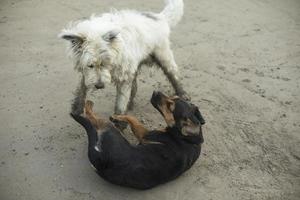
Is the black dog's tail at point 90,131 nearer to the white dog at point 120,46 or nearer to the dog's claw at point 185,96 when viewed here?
the white dog at point 120,46

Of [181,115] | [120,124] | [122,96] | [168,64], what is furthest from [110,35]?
[168,64]

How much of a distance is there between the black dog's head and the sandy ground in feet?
2.06

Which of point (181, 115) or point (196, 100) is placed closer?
point (181, 115)

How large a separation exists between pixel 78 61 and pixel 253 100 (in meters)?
2.75

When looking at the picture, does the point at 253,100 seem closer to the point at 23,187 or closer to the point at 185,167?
the point at 185,167

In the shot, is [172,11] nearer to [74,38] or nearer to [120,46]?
[120,46]

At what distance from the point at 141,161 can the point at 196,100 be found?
2.07 meters

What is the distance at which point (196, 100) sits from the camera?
6.48m

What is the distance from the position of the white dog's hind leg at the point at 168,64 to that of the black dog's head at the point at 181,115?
1.15m

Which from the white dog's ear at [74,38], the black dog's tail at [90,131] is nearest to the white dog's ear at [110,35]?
the white dog's ear at [74,38]

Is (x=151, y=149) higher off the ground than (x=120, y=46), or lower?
lower

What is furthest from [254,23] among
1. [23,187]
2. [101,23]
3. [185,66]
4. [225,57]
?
[23,187]

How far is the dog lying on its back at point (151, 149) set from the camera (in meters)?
4.65

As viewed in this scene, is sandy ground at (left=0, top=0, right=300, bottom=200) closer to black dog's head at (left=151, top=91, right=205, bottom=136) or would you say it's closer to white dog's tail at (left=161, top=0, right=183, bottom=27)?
black dog's head at (left=151, top=91, right=205, bottom=136)
